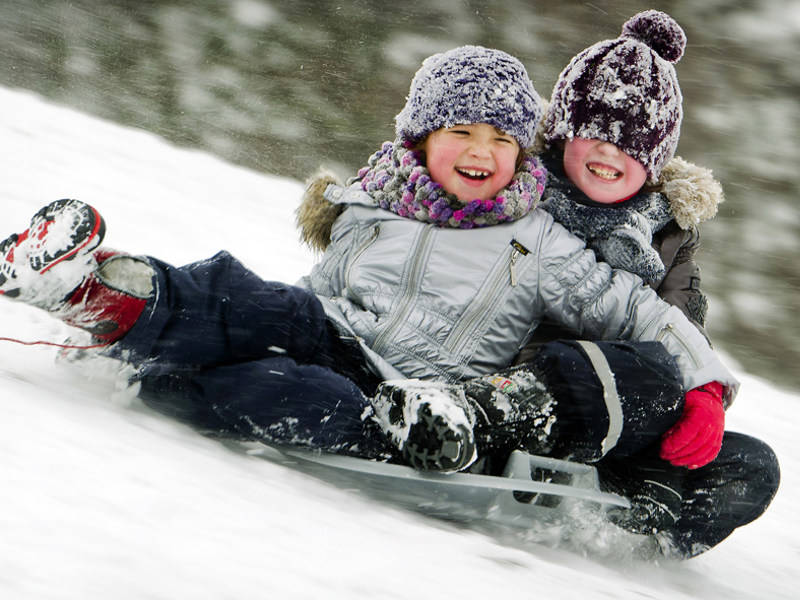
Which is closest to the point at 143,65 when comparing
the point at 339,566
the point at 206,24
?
the point at 206,24

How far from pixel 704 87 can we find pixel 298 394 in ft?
18.8

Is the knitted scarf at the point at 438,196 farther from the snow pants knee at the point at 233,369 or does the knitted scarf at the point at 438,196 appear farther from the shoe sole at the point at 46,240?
the shoe sole at the point at 46,240

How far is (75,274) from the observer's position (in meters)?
1.32

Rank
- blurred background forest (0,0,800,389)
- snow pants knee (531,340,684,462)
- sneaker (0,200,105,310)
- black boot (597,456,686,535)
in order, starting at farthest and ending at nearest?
blurred background forest (0,0,800,389) < black boot (597,456,686,535) < snow pants knee (531,340,684,462) < sneaker (0,200,105,310)

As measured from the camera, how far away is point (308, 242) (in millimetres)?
2064

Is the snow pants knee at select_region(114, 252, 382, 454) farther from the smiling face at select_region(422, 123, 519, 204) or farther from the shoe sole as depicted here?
the smiling face at select_region(422, 123, 519, 204)

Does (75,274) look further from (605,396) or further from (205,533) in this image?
(605,396)

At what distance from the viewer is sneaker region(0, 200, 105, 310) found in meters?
1.30

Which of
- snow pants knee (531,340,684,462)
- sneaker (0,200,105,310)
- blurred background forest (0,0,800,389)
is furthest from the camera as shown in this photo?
blurred background forest (0,0,800,389)

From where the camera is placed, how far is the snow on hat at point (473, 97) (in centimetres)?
186

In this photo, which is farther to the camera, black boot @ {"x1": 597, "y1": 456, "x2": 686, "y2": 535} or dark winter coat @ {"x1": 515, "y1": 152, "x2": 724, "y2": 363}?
dark winter coat @ {"x1": 515, "y1": 152, "x2": 724, "y2": 363}

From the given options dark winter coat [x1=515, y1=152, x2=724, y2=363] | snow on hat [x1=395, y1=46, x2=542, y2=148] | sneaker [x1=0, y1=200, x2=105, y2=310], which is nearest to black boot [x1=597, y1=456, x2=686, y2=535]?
dark winter coat [x1=515, y1=152, x2=724, y2=363]

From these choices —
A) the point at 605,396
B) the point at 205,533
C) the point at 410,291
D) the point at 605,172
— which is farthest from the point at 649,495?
the point at 205,533

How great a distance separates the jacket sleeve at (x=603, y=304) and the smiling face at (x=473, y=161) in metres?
0.17
